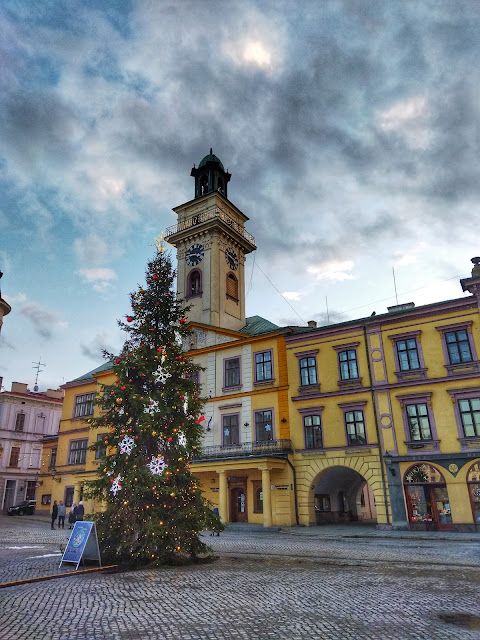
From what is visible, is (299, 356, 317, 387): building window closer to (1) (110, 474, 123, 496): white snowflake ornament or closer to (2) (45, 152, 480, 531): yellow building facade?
(2) (45, 152, 480, 531): yellow building facade

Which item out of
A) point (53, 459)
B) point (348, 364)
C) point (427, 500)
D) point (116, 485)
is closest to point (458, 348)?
point (348, 364)

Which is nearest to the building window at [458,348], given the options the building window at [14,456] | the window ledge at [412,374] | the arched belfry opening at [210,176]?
the window ledge at [412,374]

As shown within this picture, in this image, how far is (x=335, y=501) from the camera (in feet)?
104

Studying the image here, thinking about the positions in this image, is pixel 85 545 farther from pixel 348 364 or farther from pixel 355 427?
pixel 348 364

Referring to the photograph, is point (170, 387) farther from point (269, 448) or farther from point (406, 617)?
point (269, 448)

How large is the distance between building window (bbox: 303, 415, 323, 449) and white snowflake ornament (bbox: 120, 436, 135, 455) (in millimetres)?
16894

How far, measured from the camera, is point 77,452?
39.4 meters

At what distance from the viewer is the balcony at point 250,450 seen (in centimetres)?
2892

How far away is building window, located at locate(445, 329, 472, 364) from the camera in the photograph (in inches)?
993

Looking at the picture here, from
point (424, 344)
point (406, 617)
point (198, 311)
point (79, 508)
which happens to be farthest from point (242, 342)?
point (406, 617)

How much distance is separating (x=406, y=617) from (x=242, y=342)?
25.9 metres

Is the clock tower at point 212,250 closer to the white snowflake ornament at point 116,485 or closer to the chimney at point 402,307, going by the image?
the chimney at point 402,307

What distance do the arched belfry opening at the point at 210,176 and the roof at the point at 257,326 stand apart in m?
12.5

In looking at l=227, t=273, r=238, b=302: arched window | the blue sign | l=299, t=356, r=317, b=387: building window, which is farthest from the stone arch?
the blue sign
